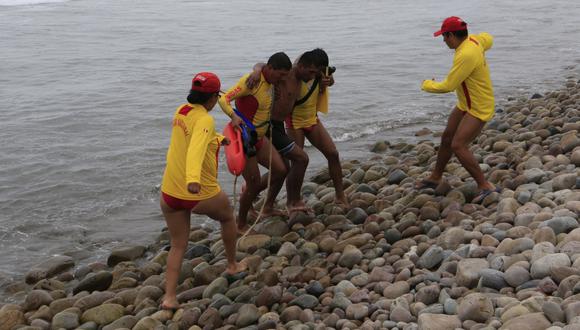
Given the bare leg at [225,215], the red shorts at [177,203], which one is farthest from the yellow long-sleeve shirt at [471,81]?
the red shorts at [177,203]

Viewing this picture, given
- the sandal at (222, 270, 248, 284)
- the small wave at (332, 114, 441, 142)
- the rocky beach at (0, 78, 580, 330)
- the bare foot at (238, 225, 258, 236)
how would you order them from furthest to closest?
the small wave at (332, 114, 441, 142)
the bare foot at (238, 225, 258, 236)
the sandal at (222, 270, 248, 284)
the rocky beach at (0, 78, 580, 330)

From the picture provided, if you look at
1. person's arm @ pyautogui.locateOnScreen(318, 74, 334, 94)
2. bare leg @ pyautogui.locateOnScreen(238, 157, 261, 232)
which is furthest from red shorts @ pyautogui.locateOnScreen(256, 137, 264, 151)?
person's arm @ pyautogui.locateOnScreen(318, 74, 334, 94)

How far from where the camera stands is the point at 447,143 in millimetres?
8352

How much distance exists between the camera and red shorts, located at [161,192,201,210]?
6.14 meters

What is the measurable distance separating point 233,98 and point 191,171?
1718 millimetres

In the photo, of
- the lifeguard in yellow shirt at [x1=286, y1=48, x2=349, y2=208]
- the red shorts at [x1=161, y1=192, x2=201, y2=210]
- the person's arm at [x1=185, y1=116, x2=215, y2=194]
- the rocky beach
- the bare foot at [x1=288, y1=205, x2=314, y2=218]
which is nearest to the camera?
the rocky beach

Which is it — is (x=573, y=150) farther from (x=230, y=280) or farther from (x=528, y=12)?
(x=528, y=12)

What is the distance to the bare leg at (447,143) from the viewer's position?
816 cm

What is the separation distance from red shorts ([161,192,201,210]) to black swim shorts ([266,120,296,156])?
1728 mm

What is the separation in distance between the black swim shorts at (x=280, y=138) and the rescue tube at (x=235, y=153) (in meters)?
0.82

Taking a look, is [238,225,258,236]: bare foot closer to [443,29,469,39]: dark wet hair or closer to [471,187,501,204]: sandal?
[471,187,501,204]: sandal

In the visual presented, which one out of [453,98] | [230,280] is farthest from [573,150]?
[453,98]

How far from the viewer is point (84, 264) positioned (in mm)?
8773

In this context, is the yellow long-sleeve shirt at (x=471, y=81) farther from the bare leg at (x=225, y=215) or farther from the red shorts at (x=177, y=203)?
the red shorts at (x=177, y=203)
